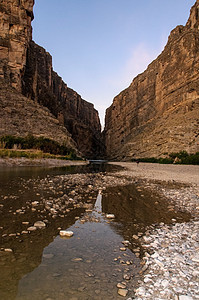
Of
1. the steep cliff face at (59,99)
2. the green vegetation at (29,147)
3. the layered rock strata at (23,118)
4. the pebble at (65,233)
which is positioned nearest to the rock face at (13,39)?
the steep cliff face at (59,99)

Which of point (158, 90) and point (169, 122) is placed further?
point (158, 90)

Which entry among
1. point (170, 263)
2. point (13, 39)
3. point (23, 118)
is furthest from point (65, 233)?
point (13, 39)

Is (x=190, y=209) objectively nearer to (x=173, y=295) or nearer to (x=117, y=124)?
(x=173, y=295)

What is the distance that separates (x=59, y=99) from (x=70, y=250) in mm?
136619

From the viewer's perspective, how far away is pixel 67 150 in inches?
1813

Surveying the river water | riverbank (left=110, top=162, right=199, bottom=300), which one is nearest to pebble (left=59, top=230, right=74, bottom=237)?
the river water

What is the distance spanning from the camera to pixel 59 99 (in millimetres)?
131500

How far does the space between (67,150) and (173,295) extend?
1760 inches

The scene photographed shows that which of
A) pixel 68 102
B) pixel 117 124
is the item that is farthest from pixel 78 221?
pixel 68 102

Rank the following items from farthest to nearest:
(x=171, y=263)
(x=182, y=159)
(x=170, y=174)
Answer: (x=182, y=159), (x=170, y=174), (x=171, y=263)

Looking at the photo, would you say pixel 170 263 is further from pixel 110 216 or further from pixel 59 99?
pixel 59 99

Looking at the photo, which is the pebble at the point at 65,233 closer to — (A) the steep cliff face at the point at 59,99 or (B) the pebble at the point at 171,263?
(B) the pebble at the point at 171,263

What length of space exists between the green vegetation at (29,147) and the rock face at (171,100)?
27.1m

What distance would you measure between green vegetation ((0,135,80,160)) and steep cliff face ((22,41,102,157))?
1013 inches
